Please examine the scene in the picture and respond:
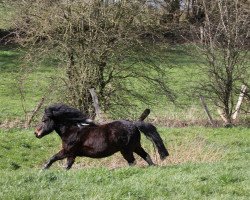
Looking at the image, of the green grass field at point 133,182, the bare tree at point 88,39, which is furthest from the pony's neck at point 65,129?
the bare tree at point 88,39

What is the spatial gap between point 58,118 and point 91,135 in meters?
0.76

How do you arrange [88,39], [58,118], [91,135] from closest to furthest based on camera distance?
[91,135]
[58,118]
[88,39]

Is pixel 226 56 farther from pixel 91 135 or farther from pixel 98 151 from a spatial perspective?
pixel 98 151

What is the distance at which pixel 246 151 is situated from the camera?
49.4ft

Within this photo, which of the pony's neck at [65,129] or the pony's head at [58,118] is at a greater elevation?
the pony's head at [58,118]

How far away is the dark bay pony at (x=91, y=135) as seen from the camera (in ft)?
34.0

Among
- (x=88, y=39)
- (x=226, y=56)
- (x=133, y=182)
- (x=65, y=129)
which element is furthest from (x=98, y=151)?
(x=226, y=56)

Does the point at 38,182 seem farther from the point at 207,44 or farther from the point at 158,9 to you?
the point at 207,44

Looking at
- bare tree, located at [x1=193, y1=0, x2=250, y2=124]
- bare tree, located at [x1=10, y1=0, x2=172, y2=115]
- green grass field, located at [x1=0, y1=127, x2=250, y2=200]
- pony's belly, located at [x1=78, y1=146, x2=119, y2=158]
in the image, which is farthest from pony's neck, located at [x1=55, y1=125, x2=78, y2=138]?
bare tree, located at [x1=193, y1=0, x2=250, y2=124]

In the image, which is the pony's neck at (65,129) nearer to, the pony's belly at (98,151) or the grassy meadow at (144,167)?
the pony's belly at (98,151)

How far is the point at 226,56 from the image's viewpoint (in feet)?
70.3

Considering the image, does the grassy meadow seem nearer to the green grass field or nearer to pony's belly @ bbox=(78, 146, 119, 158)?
the green grass field

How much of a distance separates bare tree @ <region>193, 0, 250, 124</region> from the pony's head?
11738 millimetres

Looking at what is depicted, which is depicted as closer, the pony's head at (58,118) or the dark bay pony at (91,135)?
the dark bay pony at (91,135)
